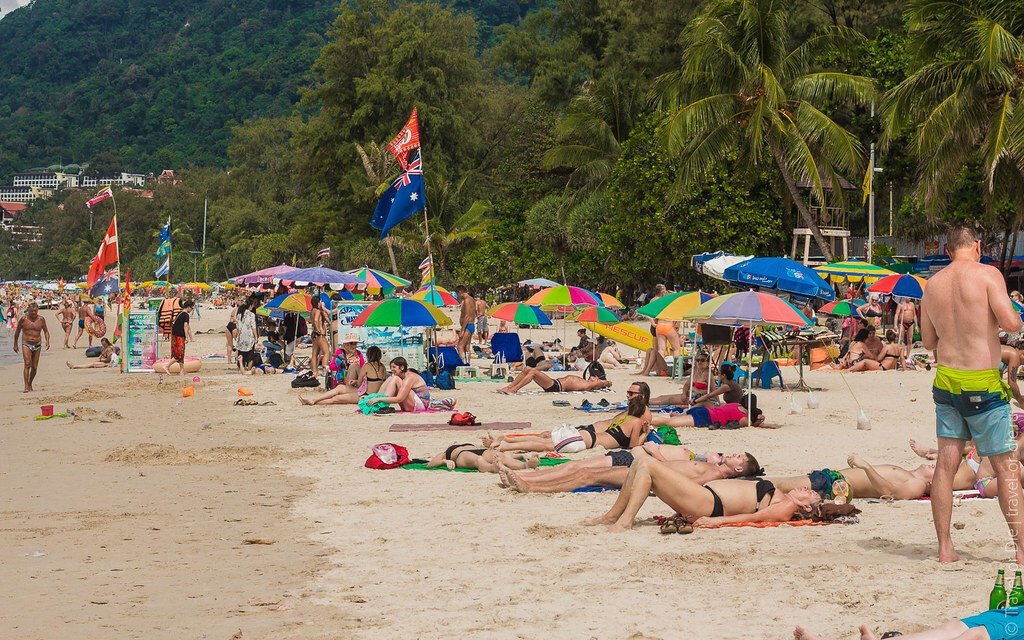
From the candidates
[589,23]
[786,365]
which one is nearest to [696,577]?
[786,365]

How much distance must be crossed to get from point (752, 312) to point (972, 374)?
23.3 feet

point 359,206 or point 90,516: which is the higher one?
point 359,206

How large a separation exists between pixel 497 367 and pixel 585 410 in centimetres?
556

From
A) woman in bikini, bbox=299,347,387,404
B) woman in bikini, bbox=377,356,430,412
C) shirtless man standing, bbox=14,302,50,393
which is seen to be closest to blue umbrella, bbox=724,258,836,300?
woman in bikini, bbox=377,356,430,412

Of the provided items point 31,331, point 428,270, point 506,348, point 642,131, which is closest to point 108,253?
point 31,331

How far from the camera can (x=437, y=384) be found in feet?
57.5

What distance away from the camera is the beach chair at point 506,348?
771 inches

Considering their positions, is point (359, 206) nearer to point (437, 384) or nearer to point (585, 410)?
point (437, 384)

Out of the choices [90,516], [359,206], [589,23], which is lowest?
[90,516]

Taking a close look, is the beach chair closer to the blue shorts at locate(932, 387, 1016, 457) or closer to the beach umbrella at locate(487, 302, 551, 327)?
the beach umbrella at locate(487, 302, 551, 327)

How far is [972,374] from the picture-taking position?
18.4 ft

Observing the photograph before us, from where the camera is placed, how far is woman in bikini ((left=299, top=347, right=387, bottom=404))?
15000 mm

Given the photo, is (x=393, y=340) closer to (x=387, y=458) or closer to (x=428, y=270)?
(x=428, y=270)

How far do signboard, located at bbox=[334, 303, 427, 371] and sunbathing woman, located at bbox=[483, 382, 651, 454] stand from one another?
7.03 meters
